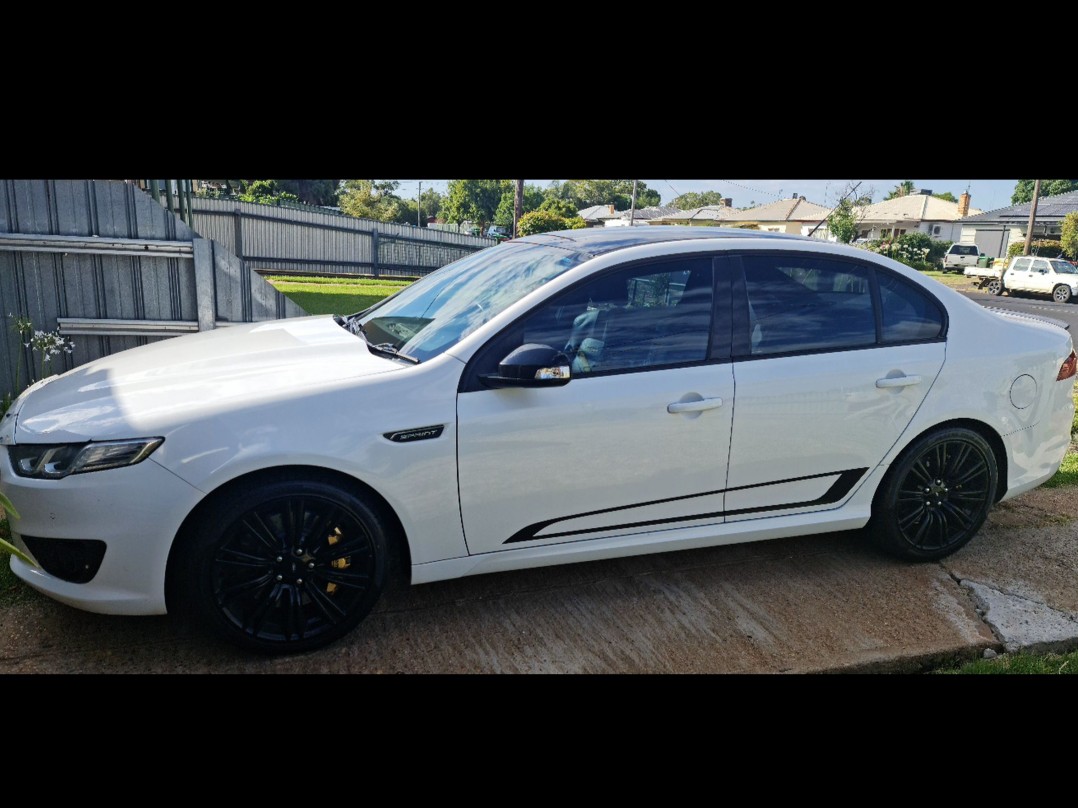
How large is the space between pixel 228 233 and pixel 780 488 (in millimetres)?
21828

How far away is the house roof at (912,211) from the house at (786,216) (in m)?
3.00

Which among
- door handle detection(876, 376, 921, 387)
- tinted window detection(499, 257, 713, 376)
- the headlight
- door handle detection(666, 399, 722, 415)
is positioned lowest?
the headlight

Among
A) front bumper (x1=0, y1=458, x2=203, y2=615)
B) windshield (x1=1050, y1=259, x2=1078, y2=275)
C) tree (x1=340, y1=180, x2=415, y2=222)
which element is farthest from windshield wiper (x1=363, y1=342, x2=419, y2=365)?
tree (x1=340, y1=180, x2=415, y2=222)

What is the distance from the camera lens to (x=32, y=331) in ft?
19.3

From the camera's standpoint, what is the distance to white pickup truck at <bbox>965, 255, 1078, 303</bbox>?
27.0 metres

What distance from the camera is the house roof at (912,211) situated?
178ft

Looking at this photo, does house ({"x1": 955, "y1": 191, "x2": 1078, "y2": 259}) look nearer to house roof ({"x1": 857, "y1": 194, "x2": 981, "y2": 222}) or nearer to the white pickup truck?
house roof ({"x1": 857, "y1": 194, "x2": 981, "y2": 222})

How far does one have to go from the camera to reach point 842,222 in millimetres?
47844

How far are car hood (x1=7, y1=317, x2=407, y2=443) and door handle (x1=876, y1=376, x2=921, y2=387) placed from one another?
2.29m

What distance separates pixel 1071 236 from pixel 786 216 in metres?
21.9

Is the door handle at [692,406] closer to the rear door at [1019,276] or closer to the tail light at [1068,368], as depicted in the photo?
the tail light at [1068,368]

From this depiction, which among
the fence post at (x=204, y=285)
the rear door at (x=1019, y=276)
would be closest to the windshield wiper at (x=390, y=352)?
the fence post at (x=204, y=285)

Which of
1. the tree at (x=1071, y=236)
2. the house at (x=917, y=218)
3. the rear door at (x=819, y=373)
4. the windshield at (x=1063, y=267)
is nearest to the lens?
the rear door at (x=819, y=373)

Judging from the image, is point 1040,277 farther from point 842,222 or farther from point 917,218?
point 917,218
